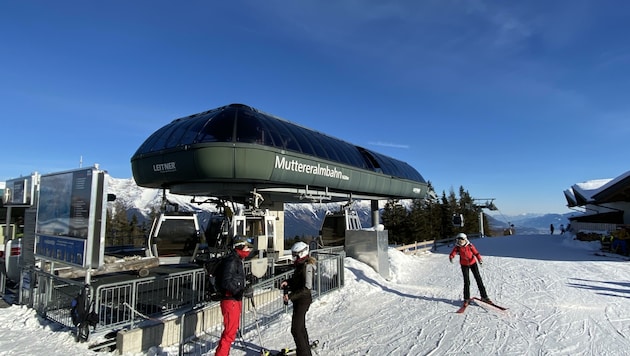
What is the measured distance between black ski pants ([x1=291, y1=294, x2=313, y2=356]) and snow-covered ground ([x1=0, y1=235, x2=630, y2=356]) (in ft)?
3.31

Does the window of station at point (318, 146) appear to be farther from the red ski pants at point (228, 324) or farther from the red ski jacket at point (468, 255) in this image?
the red ski pants at point (228, 324)

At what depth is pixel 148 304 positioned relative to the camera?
8.09 m

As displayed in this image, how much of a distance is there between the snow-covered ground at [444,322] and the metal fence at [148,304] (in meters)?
0.37

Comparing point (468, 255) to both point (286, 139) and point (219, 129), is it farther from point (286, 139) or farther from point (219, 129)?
point (219, 129)

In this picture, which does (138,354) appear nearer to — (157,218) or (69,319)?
(69,319)

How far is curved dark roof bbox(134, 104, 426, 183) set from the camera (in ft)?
40.6

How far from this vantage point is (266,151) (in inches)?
493

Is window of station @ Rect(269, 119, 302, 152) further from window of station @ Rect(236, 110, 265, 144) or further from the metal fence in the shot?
the metal fence

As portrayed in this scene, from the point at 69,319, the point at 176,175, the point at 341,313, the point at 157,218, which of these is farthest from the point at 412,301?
the point at 157,218

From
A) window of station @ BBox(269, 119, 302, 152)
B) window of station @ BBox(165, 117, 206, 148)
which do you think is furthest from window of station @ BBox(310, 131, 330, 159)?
window of station @ BBox(165, 117, 206, 148)

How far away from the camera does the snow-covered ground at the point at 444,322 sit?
20.1 ft

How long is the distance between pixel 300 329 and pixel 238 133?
327 inches

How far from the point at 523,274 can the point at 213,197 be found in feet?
43.8

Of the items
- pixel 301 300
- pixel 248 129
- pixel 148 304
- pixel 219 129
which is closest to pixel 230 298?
pixel 301 300
